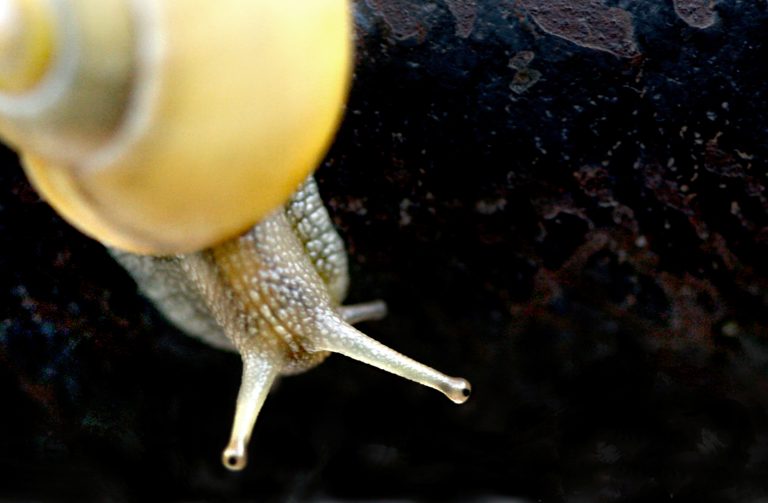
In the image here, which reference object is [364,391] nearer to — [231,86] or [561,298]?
[561,298]

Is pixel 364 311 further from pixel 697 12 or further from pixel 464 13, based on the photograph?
pixel 697 12

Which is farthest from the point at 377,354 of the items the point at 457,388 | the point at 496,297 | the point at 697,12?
the point at 697,12

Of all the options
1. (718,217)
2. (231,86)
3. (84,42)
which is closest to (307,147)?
(231,86)

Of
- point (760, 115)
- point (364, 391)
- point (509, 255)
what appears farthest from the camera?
point (364, 391)

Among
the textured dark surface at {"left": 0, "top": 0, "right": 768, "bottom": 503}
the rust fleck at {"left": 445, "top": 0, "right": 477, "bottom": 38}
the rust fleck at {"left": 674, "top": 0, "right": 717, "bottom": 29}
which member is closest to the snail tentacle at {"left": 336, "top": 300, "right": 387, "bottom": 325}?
the textured dark surface at {"left": 0, "top": 0, "right": 768, "bottom": 503}

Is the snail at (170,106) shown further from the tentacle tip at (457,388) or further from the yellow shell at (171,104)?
the tentacle tip at (457,388)

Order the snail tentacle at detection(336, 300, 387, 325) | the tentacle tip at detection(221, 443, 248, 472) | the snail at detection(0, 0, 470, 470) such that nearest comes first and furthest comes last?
1. the snail at detection(0, 0, 470, 470)
2. the tentacle tip at detection(221, 443, 248, 472)
3. the snail tentacle at detection(336, 300, 387, 325)

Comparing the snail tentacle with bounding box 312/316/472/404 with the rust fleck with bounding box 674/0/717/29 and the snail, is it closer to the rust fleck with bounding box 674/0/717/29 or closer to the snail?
the snail
